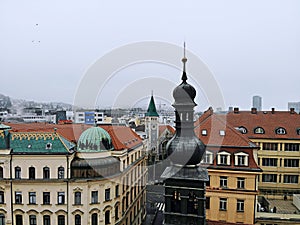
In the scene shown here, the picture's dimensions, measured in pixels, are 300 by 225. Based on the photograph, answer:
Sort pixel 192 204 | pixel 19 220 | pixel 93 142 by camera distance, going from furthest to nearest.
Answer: pixel 93 142
pixel 19 220
pixel 192 204

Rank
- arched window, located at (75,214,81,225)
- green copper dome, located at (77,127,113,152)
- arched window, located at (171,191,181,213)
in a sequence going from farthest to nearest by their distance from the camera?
green copper dome, located at (77,127,113,152), arched window, located at (75,214,81,225), arched window, located at (171,191,181,213)

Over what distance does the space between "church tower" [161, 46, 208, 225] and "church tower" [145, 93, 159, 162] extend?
5237 centimetres

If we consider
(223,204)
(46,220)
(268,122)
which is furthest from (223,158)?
(46,220)

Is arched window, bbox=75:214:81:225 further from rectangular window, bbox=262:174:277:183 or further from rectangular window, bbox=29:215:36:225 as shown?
rectangular window, bbox=262:174:277:183

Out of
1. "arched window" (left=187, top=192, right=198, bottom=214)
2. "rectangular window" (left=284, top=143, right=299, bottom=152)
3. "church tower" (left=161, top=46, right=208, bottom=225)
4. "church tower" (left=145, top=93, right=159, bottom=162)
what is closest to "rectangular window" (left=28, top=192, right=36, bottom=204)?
"church tower" (left=161, top=46, right=208, bottom=225)

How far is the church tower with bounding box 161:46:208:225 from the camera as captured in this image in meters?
11.0

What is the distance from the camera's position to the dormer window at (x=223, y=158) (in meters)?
25.2

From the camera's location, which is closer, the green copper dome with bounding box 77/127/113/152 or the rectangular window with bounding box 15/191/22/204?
the rectangular window with bounding box 15/191/22/204

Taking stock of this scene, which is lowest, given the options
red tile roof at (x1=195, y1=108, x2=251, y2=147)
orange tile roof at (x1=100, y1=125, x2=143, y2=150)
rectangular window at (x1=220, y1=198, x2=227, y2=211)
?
rectangular window at (x1=220, y1=198, x2=227, y2=211)

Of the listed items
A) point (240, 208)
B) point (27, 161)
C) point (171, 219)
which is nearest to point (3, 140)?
point (27, 161)

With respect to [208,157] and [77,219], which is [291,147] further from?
[77,219]

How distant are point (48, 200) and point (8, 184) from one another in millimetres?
3999

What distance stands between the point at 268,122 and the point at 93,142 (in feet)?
81.1

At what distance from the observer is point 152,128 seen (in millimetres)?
65062
